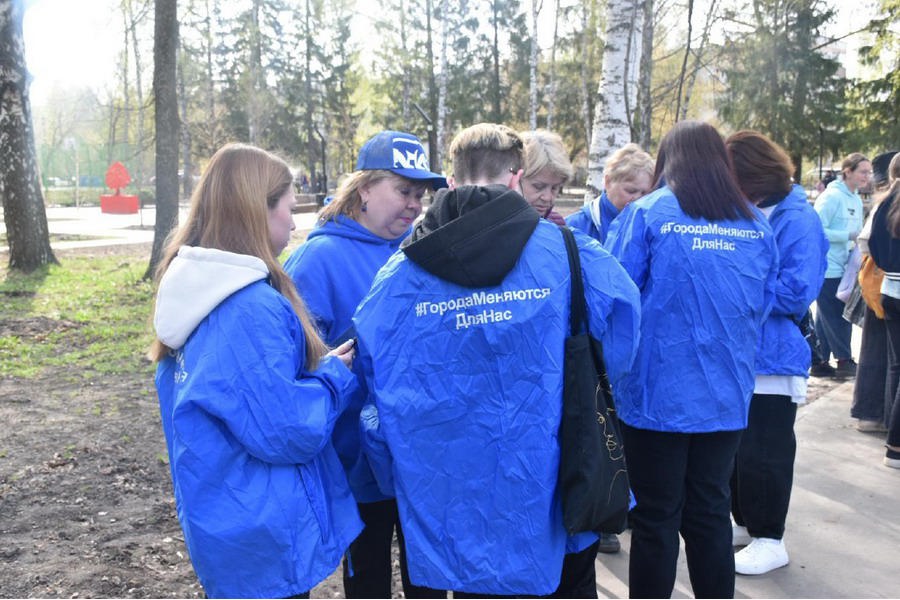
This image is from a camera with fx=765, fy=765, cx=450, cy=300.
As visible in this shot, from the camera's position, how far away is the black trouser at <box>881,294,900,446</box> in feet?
17.1

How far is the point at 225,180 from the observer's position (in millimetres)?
2174

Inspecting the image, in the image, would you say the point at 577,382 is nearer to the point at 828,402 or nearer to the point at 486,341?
the point at 486,341

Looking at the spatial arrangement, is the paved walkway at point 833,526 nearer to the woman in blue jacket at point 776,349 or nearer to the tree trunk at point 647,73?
the woman in blue jacket at point 776,349

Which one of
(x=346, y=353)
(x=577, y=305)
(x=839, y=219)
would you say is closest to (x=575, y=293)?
(x=577, y=305)

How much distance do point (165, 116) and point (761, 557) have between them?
35.1ft

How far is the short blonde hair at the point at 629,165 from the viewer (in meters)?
4.02

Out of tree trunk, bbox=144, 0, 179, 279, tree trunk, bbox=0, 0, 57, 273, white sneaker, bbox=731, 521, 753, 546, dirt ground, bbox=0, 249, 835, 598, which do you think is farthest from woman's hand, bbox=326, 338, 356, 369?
tree trunk, bbox=0, 0, 57, 273

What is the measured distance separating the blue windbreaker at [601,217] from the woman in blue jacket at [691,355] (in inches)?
47.2

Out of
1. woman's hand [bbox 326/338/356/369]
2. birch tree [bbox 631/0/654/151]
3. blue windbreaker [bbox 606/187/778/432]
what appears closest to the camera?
woman's hand [bbox 326/338/356/369]

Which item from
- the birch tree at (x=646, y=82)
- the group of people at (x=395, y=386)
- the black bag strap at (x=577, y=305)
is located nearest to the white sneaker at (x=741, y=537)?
the group of people at (x=395, y=386)

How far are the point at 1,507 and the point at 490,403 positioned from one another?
Result: 3.42m

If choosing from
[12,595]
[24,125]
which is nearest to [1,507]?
[12,595]

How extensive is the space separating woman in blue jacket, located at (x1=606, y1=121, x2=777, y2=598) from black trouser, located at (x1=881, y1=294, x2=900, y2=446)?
115 inches

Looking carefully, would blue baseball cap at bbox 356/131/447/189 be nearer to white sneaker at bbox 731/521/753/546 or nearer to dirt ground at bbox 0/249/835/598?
dirt ground at bbox 0/249/835/598
